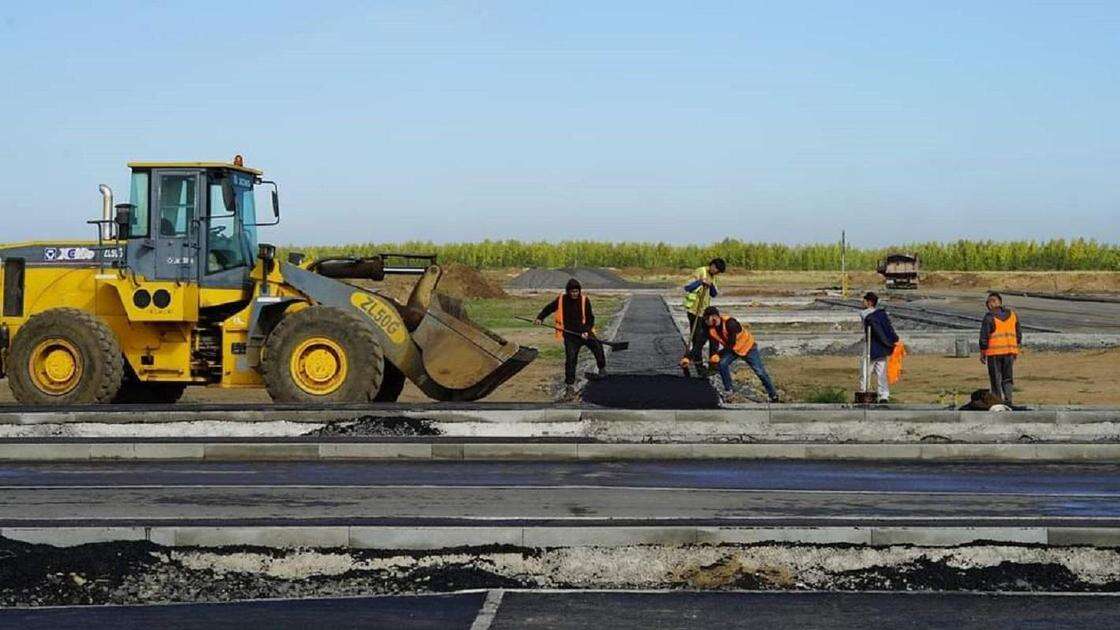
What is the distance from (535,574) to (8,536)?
354 cm

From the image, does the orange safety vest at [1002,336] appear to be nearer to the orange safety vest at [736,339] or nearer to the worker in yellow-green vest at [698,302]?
the orange safety vest at [736,339]

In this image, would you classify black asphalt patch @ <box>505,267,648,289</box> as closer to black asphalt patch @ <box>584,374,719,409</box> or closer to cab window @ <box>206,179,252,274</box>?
black asphalt patch @ <box>584,374,719,409</box>

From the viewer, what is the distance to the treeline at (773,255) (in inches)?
5522

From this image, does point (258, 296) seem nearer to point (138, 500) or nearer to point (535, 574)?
point (138, 500)

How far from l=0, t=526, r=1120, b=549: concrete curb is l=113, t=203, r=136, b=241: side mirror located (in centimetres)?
897

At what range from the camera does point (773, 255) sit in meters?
153

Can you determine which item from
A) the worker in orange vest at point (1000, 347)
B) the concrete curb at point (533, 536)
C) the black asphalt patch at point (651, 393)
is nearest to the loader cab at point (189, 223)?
the black asphalt patch at point (651, 393)

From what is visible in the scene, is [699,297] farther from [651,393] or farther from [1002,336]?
[1002,336]

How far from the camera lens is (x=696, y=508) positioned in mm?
12000

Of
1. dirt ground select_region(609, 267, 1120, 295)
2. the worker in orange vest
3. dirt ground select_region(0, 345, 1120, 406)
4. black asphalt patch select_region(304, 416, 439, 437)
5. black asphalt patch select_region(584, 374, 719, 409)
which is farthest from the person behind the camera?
dirt ground select_region(609, 267, 1120, 295)

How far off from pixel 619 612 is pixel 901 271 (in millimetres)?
94924

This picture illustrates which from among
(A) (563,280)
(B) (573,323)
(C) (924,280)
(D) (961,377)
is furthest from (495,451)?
(C) (924,280)

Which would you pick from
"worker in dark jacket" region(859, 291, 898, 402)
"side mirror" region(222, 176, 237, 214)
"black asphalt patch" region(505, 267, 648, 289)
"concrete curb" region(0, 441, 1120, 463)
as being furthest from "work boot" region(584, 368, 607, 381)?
"black asphalt patch" region(505, 267, 648, 289)

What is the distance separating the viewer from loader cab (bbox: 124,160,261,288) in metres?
19.0
